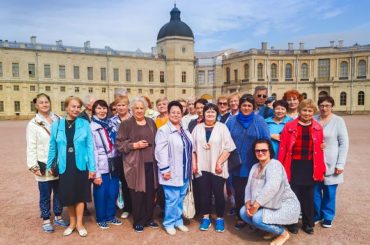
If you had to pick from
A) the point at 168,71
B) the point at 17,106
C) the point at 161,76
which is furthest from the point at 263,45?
the point at 17,106

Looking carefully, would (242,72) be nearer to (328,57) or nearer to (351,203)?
(328,57)

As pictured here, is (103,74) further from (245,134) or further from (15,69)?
(245,134)

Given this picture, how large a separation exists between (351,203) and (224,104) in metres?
3.09

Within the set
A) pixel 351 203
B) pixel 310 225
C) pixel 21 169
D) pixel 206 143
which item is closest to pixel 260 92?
pixel 206 143

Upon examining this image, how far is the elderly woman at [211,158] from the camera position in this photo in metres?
4.34

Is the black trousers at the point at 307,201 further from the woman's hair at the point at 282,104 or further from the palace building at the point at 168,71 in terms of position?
the palace building at the point at 168,71

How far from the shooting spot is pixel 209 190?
179 inches

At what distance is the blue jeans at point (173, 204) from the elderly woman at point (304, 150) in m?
1.48

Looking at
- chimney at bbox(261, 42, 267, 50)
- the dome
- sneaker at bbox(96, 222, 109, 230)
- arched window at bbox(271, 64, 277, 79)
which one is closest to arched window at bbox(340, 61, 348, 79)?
arched window at bbox(271, 64, 277, 79)

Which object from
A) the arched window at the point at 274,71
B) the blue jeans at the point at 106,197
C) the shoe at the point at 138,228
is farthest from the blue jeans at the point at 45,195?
the arched window at the point at 274,71

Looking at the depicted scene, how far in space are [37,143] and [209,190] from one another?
2579 millimetres

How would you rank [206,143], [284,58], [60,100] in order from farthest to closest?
1. [284,58]
2. [60,100]
3. [206,143]

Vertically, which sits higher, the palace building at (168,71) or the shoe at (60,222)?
the palace building at (168,71)

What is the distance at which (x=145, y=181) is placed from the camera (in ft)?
14.5
